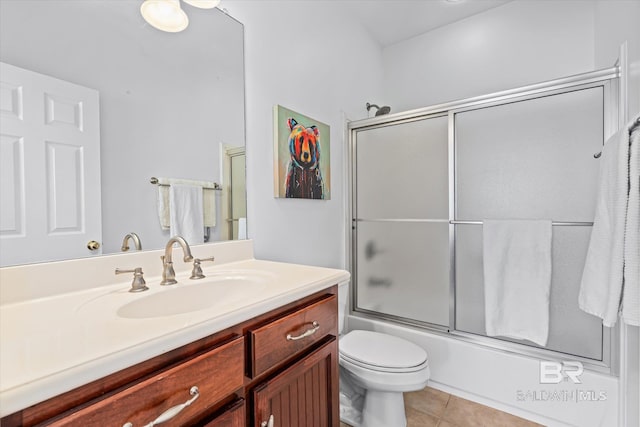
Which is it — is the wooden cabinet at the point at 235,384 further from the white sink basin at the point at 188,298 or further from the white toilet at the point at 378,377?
the white toilet at the point at 378,377

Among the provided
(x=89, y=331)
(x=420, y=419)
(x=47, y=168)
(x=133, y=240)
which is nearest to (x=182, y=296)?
(x=133, y=240)

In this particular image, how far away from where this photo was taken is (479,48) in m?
2.34

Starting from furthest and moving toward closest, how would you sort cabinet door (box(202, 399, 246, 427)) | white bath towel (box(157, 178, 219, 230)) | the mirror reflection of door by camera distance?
the mirror reflection of door
white bath towel (box(157, 178, 219, 230))
cabinet door (box(202, 399, 246, 427))

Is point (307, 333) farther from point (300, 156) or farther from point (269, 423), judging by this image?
point (300, 156)

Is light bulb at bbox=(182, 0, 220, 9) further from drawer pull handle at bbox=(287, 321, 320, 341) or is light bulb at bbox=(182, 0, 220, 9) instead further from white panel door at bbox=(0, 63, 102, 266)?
drawer pull handle at bbox=(287, 321, 320, 341)

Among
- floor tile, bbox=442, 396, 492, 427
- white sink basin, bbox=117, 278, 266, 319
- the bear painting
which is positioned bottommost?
floor tile, bbox=442, 396, 492, 427

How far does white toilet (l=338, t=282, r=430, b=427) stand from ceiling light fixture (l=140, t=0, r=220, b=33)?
64.0 inches

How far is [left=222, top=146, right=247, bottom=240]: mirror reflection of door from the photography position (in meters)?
1.34

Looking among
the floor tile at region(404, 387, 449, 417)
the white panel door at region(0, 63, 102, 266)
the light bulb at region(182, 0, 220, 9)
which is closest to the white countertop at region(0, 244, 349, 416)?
the white panel door at region(0, 63, 102, 266)

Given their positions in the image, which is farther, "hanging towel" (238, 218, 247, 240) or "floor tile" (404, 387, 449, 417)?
"floor tile" (404, 387, 449, 417)

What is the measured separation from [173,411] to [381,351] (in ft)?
3.89

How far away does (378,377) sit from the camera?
1.39m
